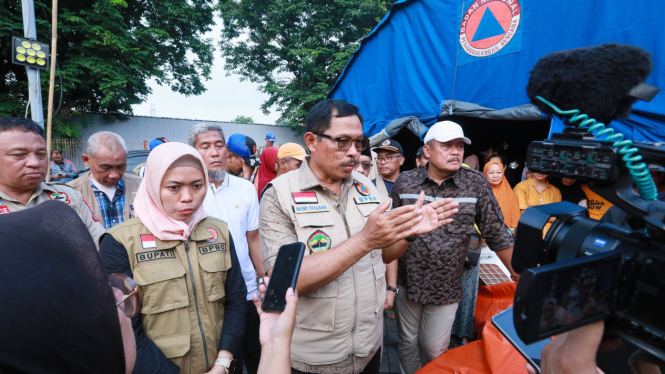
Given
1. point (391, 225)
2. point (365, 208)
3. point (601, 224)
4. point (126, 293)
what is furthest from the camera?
point (365, 208)

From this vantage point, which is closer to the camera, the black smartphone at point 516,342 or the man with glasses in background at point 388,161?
the black smartphone at point 516,342

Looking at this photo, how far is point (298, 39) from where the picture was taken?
1952 cm

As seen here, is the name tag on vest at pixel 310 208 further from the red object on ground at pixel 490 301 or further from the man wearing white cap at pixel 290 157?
the man wearing white cap at pixel 290 157

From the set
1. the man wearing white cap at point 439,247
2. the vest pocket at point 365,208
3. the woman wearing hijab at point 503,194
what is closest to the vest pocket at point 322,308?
the vest pocket at point 365,208

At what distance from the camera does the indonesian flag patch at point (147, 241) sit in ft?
5.21

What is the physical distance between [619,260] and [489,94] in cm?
547

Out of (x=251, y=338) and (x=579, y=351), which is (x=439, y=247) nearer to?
(x=251, y=338)

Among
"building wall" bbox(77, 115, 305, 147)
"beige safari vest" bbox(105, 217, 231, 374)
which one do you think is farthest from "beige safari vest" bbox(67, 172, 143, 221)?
"building wall" bbox(77, 115, 305, 147)

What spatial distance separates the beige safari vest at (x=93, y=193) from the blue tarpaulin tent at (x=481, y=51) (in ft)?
15.5

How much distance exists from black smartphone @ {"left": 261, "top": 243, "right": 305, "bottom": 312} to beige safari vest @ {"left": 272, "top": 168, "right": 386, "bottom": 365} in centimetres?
47

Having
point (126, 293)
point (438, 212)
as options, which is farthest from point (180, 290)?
point (438, 212)

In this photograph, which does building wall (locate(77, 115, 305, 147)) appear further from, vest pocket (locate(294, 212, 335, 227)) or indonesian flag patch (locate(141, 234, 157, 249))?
vest pocket (locate(294, 212, 335, 227))

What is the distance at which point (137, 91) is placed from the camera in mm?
15008

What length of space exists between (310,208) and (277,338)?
0.75 meters
